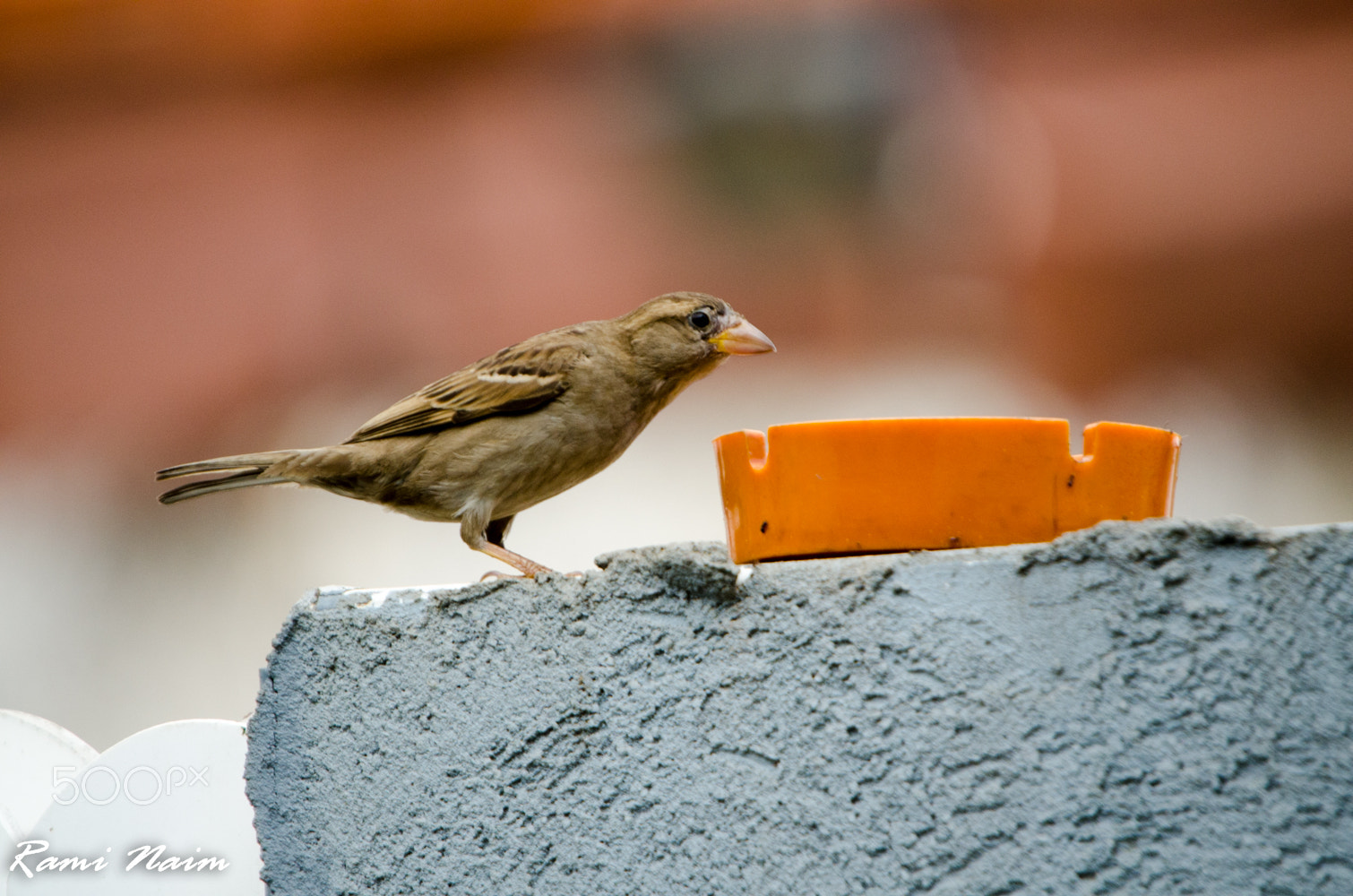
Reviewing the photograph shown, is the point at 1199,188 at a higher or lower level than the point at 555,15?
lower

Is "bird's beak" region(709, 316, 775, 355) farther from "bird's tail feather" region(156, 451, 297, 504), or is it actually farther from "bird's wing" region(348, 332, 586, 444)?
"bird's tail feather" region(156, 451, 297, 504)

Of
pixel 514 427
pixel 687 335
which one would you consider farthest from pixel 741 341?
pixel 514 427

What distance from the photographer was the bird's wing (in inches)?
120

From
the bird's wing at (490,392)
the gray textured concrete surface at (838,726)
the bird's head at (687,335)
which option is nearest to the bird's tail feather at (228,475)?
the bird's wing at (490,392)

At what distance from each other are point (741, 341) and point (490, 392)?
66 cm

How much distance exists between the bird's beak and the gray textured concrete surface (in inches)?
61.1

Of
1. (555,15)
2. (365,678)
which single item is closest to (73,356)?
(555,15)

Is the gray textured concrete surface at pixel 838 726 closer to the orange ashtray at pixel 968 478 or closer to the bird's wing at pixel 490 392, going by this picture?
the orange ashtray at pixel 968 478

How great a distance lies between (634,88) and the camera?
533 centimetres

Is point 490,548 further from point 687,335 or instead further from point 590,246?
point 590,246

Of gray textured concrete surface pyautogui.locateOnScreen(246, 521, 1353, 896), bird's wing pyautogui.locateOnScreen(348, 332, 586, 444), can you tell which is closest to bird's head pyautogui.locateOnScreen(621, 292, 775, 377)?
bird's wing pyautogui.locateOnScreen(348, 332, 586, 444)

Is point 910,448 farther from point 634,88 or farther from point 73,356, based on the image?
point 73,356

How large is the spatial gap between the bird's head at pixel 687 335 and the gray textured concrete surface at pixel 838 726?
1.46 m

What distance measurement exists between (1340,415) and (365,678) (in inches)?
164
